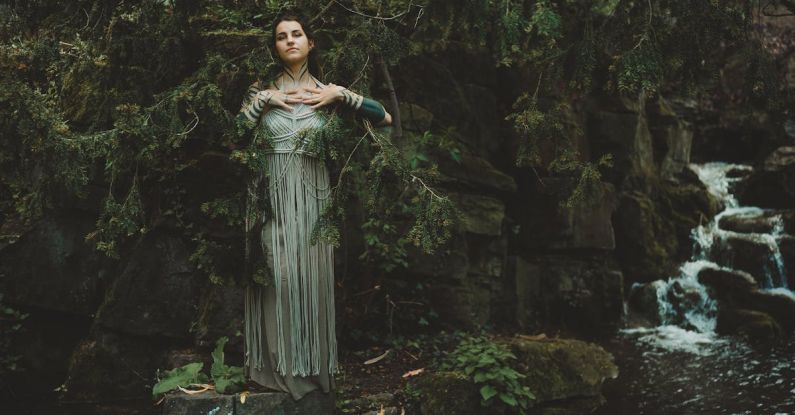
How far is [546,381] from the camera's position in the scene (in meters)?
5.31

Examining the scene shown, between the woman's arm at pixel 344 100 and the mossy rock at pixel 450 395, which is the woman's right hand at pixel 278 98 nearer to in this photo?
the woman's arm at pixel 344 100

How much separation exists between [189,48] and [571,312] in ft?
19.1

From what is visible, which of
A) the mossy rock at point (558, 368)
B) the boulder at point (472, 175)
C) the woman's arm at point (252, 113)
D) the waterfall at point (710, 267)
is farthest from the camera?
the waterfall at point (710, 267)

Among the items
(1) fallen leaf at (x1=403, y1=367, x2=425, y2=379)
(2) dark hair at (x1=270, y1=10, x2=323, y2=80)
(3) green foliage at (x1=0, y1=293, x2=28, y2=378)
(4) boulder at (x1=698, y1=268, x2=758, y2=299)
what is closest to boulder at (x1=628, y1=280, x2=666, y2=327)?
(4) boulder at (x1=698, y1=268, x2=758, y2=299)

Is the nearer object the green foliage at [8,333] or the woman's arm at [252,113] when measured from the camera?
the woman's arm at [252,113]

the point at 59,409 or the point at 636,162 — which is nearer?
the point at 59,409

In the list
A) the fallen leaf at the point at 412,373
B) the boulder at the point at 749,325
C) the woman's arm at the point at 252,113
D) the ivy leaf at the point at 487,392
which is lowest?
the boulder at the point at 749,325

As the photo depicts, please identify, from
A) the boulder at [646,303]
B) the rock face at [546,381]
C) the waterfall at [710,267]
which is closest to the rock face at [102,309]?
the rock face at [546,381]

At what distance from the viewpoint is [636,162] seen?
956cm

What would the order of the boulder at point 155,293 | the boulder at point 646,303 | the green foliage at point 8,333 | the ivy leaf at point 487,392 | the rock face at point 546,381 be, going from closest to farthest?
the ivy leaf at point 487,392, the rock face at point 546,381, the boulder at point 155,293, the green foliage at point 8,333, the boulder at point 646,303

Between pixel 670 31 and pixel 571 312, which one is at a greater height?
pixel 670 31

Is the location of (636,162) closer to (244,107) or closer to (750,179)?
(750,179)

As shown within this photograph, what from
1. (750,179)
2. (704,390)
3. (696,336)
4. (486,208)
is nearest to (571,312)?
(696,336)

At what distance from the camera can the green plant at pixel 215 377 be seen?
13.1 ft
